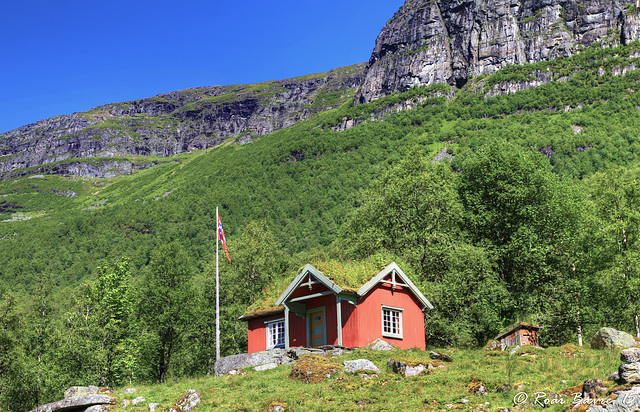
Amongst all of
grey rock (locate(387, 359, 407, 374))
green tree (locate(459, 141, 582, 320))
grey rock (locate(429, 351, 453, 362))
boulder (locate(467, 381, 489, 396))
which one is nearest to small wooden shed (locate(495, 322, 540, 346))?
grey rock (locate(429, 351, 453, 362))

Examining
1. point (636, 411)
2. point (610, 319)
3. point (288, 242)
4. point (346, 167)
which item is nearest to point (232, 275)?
point (610, 319)

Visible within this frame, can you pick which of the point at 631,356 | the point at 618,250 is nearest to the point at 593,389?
the point at 631,356

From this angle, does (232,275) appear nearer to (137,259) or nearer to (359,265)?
(359,265)

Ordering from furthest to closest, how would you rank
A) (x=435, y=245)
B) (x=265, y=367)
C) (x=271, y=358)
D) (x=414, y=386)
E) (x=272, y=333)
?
(x=435, y=245) < (x=272, y=333) < (x=271, y=358) < (x=265, y=367) < (x=414, y=386)

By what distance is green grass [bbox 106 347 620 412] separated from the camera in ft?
57.2

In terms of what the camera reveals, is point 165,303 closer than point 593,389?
No

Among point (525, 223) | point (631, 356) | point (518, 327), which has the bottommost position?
point (518, 327)

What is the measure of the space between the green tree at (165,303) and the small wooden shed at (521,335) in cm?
2734

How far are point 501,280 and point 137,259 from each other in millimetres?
130507

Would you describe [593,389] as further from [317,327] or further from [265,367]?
[317,327]

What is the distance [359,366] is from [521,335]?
31.7ft

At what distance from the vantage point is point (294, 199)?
549ft

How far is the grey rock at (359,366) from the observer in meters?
22.4

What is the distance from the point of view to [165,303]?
149 feet
